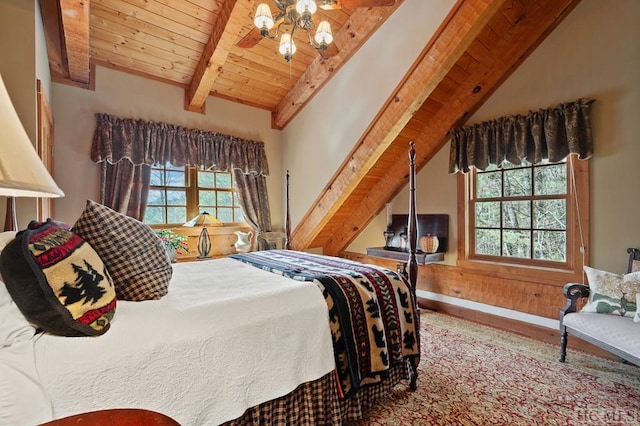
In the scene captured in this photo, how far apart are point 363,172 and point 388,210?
2.97ft

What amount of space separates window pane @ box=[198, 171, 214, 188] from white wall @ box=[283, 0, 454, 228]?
1.08 meters

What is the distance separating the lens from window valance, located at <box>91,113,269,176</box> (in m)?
3.11

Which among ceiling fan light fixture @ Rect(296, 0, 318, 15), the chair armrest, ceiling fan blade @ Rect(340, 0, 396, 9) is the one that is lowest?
the chair armrest

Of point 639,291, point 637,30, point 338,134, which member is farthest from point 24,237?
point 637,30

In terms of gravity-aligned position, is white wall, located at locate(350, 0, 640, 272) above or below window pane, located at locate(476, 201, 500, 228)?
above

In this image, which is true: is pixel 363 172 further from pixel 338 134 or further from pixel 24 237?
pixel 24 237

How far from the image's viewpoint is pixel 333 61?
11.3 feet

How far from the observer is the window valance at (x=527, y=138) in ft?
8.04

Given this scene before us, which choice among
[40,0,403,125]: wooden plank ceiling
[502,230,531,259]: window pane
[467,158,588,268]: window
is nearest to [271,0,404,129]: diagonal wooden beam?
[40,0,403,125]: wooden plank ceiling

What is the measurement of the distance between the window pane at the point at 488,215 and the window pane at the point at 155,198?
144 inches

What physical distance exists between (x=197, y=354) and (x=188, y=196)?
3066 millimetres

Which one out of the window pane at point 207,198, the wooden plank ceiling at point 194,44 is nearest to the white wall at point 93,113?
the wooden plank ceiling at point 194,44

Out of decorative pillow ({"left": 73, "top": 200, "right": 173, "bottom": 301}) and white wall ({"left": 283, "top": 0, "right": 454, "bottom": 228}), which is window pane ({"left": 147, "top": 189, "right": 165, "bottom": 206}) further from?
decorative pillow ({"left": 73, "top": 200, "right": 173, "bottom": 301})

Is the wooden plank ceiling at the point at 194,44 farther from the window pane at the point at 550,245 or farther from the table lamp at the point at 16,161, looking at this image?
the window pane at the point at 550,245
